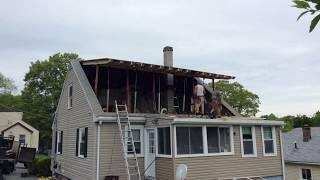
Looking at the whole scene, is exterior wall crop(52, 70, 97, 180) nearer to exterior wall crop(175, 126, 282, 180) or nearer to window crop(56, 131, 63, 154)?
window crop(56, 131, 63, 154)

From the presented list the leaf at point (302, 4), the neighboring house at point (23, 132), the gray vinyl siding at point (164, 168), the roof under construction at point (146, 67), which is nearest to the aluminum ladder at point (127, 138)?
the gray vinyl siding at point (164, 168)

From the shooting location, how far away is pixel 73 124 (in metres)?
18.8

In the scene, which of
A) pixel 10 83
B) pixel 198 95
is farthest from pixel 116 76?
pixel 10 83

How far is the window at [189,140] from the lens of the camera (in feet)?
49.2

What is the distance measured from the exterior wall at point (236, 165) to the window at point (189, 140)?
1.16 feet

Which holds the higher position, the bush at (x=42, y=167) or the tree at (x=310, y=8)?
the tree at (x=310, y=8)

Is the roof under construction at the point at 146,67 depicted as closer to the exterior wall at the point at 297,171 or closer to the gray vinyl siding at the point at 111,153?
the gray vinyl siding at the point at 111,153

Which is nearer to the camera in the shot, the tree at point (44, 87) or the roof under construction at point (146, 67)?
the roof under construction at point (146, 67)

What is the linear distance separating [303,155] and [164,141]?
55.8 ft

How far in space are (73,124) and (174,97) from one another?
5.57m

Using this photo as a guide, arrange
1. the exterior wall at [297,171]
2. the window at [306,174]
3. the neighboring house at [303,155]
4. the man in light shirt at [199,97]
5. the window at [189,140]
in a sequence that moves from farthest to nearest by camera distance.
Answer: the window at [306,174]
the neighboring house at [303,155]
the exterior wall at [297,171]
the man in light shirt at [199,97]
the window at [189,140]

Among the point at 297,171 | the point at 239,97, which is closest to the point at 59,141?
the point at 297,171

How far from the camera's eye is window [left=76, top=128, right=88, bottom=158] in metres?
16.4

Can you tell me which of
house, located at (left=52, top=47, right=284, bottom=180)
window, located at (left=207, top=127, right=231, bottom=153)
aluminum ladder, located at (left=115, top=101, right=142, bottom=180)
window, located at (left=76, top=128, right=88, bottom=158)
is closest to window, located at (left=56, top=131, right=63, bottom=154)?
house, located at (left=52, top=47, right=284, bottom=180)
